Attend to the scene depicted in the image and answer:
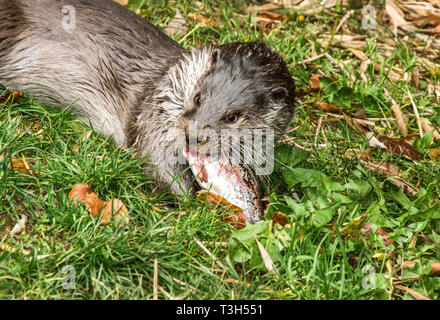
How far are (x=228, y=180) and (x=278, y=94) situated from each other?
0.57m

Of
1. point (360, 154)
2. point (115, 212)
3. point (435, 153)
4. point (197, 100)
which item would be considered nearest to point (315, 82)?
point (360, 154)

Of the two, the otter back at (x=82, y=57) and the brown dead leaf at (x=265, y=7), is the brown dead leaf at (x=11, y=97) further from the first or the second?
the brown dead leaf at (x=265, y=7)

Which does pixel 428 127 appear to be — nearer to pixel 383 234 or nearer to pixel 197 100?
pixel 383 234

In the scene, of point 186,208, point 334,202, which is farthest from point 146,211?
point 334,202

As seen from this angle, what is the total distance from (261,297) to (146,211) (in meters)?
0.78

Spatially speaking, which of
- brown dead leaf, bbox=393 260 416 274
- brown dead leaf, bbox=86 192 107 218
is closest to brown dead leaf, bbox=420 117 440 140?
brown dead leaf, bbox=393 260 416 274

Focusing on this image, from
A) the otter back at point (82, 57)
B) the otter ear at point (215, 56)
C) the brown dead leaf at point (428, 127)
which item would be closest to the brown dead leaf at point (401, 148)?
the brown dead leaf at point (428, 127)

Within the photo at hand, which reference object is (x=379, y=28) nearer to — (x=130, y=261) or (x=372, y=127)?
(x=372, y=127)

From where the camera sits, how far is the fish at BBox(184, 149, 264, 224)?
3133mm

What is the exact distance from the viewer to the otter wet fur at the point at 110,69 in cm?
339

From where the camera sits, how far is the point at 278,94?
3262 mm

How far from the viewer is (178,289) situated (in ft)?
8.46

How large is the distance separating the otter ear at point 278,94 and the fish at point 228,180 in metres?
0.44

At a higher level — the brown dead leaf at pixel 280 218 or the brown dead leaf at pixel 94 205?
the brown dead leaf at pixel 94 205
